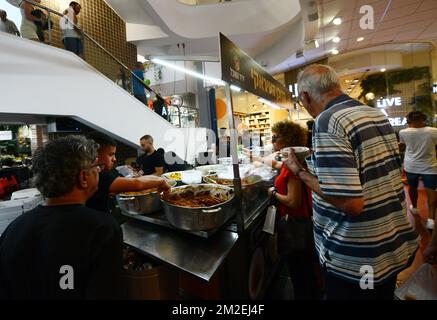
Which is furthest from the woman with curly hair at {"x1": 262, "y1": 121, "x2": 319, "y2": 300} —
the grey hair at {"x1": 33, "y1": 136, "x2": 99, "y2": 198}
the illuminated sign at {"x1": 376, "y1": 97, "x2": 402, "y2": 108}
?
the illuminated sign at {"x1": 376, "y1": 97, "x2": 402, "y2": 108}

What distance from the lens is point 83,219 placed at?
2.84 ft

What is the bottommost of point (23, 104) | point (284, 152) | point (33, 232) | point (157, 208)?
point (157, 208)

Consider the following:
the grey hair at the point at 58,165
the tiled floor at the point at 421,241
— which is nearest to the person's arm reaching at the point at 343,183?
the grey hair at the point at 58,165

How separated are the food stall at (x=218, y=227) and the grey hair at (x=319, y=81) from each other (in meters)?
0.46

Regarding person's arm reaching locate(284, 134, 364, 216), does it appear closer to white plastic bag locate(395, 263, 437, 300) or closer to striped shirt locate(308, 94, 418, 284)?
striped shirt locate(308, 94, 418, 284)

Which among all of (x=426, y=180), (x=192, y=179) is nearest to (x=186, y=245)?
(x=192, y=179)

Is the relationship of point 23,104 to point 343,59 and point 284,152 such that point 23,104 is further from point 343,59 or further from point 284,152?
point 343,59

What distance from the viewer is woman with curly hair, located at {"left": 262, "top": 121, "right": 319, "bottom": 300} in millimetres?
1642

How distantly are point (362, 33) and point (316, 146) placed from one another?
6588 millimetres

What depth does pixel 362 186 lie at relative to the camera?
3.34 ft

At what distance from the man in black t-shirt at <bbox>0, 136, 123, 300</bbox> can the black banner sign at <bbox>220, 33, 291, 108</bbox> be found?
3.16ft

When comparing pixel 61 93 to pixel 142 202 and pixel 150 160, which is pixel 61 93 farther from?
pixel 142 202

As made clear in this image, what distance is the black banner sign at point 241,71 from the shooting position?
137 centimetres

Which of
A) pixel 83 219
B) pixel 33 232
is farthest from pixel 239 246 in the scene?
pixel 33 232
